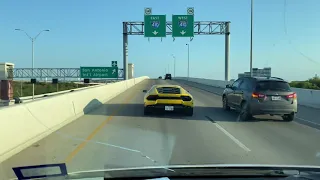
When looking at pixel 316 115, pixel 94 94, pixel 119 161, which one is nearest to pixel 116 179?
pixel 119 161

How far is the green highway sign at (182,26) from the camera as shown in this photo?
47.4 m

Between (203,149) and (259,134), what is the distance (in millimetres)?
3309

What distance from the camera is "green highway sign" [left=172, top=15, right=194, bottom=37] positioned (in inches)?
1868

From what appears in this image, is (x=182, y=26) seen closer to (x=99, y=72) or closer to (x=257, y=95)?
(x=99, y=72)

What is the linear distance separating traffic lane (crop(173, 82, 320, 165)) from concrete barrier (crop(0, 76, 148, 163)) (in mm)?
5364

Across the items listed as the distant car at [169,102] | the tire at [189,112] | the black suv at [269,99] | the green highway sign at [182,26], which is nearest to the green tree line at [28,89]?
the green highway sign at [182,26]

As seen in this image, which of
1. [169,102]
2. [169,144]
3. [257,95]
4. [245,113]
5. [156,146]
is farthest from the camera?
[169,102]

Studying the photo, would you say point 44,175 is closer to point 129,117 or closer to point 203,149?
point 203,149

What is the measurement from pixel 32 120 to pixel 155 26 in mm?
38015

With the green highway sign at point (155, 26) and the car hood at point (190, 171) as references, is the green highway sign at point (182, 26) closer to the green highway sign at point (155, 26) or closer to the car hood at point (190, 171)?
the green highway sign at point (155, 26)

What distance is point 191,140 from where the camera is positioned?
10.4 meters

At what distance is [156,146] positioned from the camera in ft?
31.2

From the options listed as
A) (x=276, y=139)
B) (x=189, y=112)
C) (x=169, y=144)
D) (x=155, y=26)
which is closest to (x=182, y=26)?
(x=155, y=26)

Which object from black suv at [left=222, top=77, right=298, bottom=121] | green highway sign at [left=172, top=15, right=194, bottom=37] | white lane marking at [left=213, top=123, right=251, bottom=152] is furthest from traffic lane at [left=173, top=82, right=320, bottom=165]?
green highway sign at [left=172, top=15, right=194, bottom=37]
